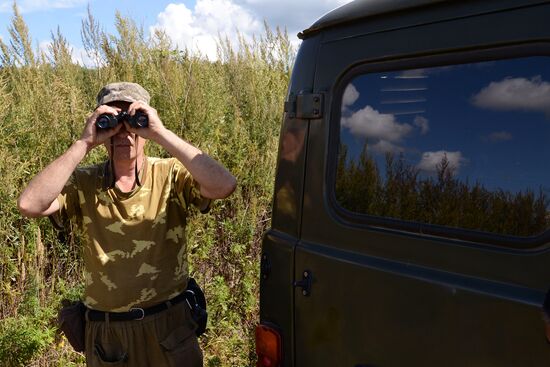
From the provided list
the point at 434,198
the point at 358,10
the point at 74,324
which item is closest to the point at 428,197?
the point at 434,198

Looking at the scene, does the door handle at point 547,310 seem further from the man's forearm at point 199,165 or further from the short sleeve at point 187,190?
the short sleeve at point 187,190

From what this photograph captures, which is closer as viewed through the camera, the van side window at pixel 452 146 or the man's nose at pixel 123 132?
the van side window at pixel 452 146

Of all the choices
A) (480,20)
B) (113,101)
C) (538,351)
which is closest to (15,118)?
(113,101)

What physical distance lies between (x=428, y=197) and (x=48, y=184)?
1.61m

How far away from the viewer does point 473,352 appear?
5.59 feet

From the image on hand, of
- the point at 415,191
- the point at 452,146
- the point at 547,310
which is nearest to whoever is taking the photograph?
the point at 547,310

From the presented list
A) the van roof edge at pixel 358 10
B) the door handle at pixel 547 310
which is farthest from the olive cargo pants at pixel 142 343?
the door handle at pixel 547 310

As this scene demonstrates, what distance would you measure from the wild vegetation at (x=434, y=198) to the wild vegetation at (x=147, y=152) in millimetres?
2650

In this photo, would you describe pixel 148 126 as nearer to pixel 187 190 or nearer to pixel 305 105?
pixel 187 190

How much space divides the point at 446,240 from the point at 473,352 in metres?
0.31

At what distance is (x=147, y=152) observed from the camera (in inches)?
186

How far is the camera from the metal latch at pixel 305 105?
2230 millimetres

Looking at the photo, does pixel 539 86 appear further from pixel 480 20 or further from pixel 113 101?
pixel 113 101

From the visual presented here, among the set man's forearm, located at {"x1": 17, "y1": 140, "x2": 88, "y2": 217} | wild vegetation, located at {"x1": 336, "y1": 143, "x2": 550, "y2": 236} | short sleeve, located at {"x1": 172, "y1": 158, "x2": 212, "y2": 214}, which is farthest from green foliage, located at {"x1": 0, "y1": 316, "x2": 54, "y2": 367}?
wild vegetation, located at {"x1": 336, "y1": 143, "x2": 550, "y2": 236}
